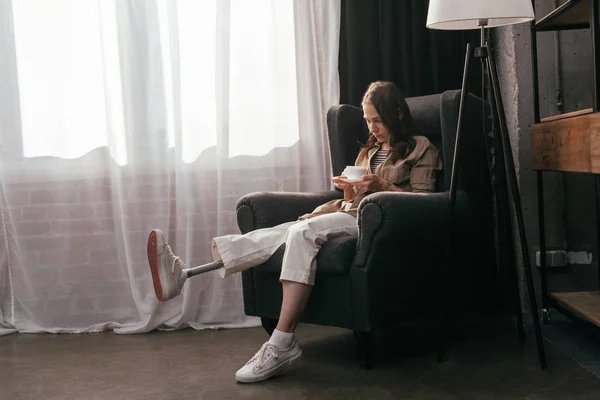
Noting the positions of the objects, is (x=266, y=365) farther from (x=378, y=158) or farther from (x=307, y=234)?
(x=378, y=158)

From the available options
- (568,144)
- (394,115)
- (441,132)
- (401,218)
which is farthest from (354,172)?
(568,144)

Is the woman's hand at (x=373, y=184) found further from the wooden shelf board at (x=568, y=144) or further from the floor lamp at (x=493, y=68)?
the wooden shelf board at (x=568, y=144)

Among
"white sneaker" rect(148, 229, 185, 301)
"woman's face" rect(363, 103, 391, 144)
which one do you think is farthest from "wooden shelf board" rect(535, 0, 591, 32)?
"white sneaker" rect(148, 229, 185, 301)

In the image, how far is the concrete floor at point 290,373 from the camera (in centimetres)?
250

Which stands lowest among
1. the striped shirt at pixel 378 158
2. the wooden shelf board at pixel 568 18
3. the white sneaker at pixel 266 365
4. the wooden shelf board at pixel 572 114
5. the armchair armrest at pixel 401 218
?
the white sneaker at pixel 266 365

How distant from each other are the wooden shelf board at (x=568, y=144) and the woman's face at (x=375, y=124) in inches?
23.7

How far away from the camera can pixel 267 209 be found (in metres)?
3.14

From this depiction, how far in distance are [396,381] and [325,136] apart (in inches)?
57.2

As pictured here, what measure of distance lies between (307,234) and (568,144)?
3.17 ft

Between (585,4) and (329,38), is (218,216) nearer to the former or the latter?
(329,38)

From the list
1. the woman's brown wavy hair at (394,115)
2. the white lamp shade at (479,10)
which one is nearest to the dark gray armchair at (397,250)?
the woman's brown wavy hair at (394,115)

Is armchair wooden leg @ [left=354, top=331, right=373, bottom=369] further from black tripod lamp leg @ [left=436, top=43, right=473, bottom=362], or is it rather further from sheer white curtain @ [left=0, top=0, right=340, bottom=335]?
sheer white curtain @ [left=0, top=0, right=340, bottom=335]

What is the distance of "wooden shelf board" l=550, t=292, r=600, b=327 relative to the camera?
2.79 meters

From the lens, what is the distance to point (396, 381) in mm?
2602
